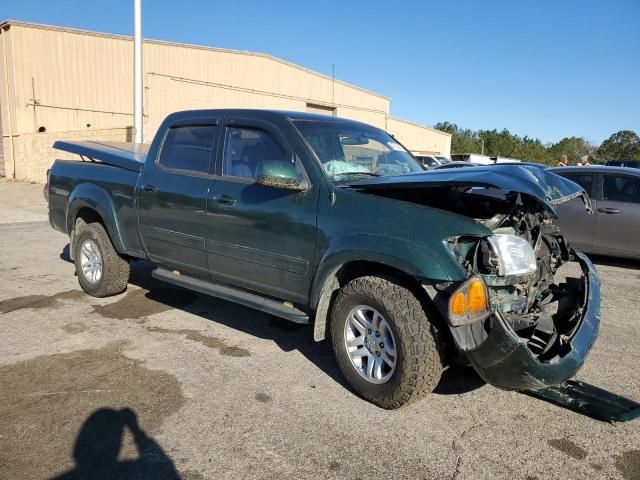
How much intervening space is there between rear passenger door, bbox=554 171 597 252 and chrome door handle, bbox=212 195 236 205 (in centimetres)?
572

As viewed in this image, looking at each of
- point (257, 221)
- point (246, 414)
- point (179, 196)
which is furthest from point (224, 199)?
point (246, 414)

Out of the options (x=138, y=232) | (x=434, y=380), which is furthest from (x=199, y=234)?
(x=434, y=380)

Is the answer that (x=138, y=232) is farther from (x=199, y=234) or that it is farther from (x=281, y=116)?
(x=281, y=116)

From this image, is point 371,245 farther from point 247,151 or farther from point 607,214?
point 607,214

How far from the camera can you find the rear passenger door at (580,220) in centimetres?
789

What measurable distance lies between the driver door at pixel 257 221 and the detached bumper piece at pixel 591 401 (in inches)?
73.0

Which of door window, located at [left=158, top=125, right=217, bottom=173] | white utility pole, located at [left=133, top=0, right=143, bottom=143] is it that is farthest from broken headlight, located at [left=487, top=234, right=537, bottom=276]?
white utility pole, located at [left=133, top=0, right=143, bottom=143]

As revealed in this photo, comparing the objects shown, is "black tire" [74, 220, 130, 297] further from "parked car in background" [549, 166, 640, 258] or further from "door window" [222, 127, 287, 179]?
"parked car in background" [549, 166, 640, 258]

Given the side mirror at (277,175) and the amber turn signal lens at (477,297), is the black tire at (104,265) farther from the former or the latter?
the amber turn signal lens at (477,297)

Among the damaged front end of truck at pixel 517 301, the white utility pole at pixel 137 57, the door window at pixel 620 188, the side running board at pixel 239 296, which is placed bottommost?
the side running board at pixel 239 296

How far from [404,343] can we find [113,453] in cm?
178

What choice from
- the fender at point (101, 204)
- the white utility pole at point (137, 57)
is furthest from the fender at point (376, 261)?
the white utility pole at point (137, 57)

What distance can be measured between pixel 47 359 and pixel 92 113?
804 inches

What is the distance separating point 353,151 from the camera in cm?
430
